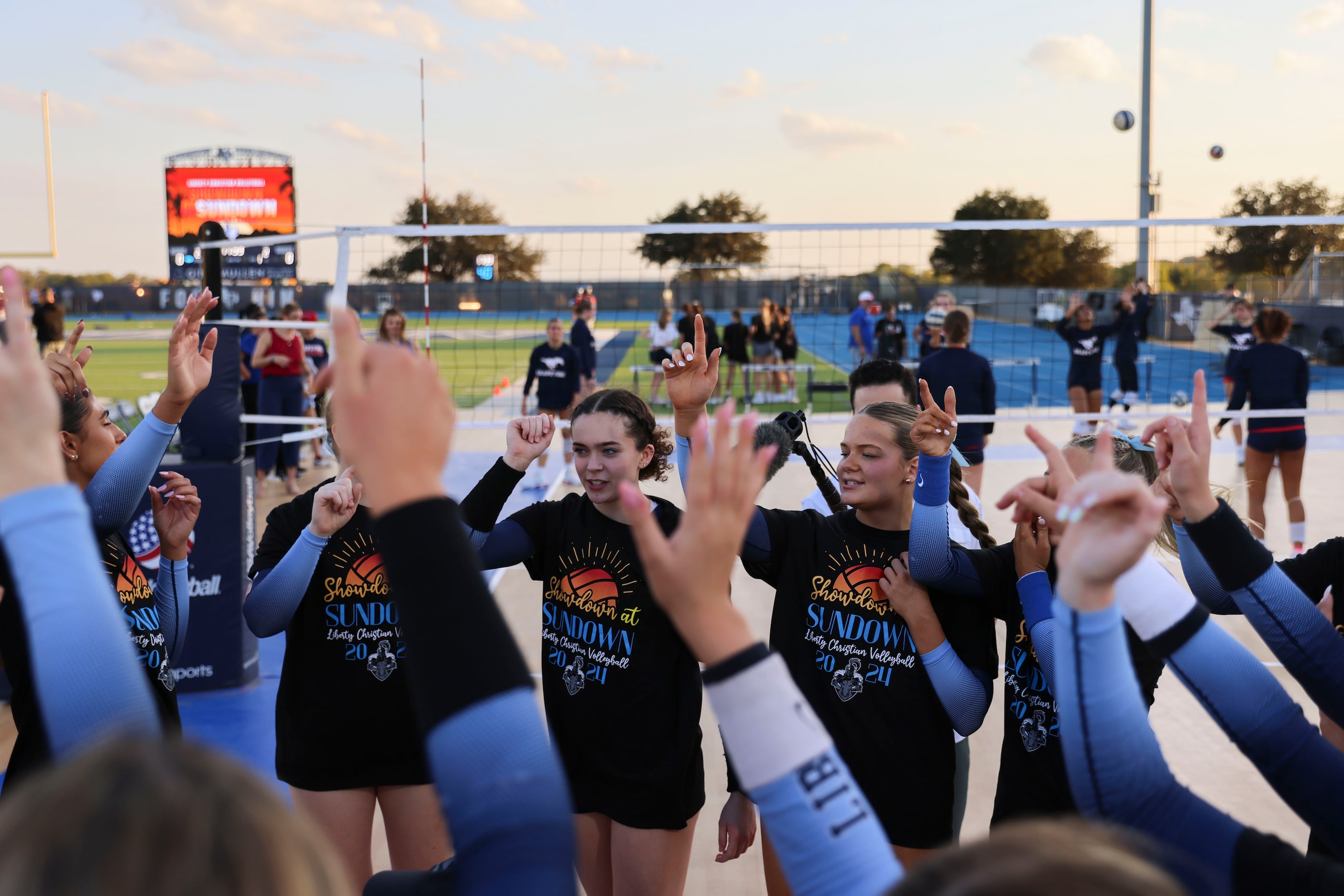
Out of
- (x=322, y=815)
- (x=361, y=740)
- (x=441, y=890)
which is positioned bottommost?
(x=322, y=815)

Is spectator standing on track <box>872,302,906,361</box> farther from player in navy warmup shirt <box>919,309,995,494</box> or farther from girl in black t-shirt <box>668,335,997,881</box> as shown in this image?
girl in black t-shirt <box>668,335,997,881</box>

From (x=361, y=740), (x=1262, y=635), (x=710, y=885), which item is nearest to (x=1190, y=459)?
(x=1262, y=635)

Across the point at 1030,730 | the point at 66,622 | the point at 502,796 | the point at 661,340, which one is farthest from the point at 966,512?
the point at 661,340

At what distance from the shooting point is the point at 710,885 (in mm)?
3359

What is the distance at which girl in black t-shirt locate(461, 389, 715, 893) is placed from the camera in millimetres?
2363

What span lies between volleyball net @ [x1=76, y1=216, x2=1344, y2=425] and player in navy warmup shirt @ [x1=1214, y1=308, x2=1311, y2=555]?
0.98 meters

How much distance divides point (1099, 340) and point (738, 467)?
11.6 meters

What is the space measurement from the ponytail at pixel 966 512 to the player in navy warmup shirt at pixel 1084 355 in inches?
338

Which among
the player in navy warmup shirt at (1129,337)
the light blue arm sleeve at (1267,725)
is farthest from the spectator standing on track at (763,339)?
the light blue arm sleeve at (1267,725)

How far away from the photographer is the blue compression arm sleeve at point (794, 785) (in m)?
0.93

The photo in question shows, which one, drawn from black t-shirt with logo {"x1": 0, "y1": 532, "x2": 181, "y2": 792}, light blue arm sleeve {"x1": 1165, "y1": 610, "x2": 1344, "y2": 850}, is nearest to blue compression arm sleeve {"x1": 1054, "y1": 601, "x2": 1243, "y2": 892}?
light blue arm sleeve {"x1": 1165, "y1": 610, "x2": 1344, "y2": 850}

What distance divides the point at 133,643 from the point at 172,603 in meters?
0.65

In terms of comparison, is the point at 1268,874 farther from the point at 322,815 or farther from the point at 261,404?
the point at 261,404

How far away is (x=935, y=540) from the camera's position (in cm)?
222
